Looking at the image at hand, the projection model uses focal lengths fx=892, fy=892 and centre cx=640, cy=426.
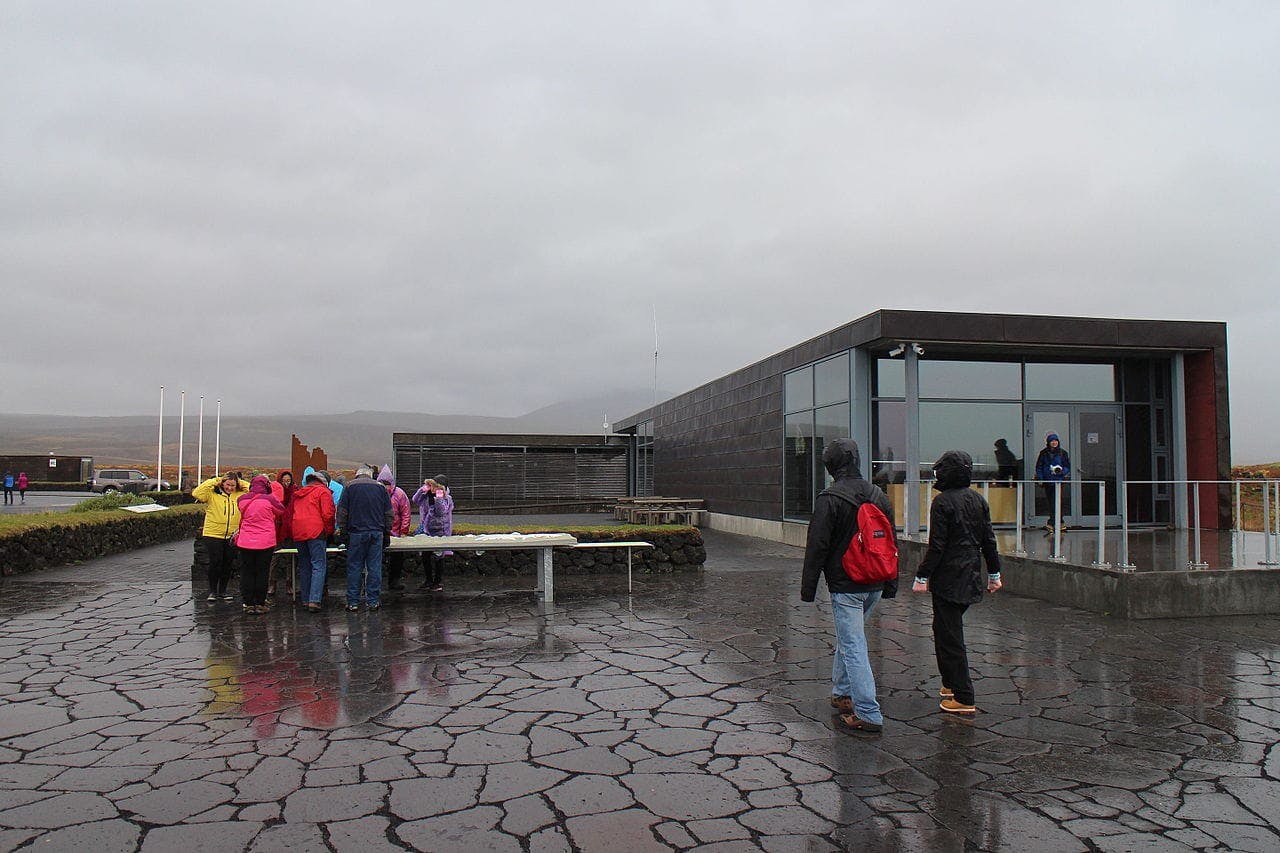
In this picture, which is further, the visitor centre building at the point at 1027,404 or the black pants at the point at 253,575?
the visitor centre building at the point at 1027,404

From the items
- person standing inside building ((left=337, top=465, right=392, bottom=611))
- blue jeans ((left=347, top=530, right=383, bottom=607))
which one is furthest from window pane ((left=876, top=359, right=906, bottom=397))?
blue jeans ((left=347, top=530, right=383, bottom=607))

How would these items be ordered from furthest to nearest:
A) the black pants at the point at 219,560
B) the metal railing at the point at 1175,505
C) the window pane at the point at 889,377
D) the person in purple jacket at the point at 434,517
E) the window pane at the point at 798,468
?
1. the window pane at the point at 798,468
2. the window pane at the point at 889,377
3. the person in purple jacket at the point at 434,517
4. the black pants at the point at 219,560
5. the metal railing at the point at 1175,505

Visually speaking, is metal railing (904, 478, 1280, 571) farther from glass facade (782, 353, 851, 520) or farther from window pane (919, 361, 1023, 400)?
glass facade (782, 353, 851, 520)

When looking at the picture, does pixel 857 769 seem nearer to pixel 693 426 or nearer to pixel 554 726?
pixel 554 726

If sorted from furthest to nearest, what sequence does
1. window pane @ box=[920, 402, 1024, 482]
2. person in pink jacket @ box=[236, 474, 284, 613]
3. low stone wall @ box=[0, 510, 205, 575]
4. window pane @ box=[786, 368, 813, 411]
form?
1. window pane @ box=[786, 368, 813, 411]
2. window pane @ box=[920, 402, 1024, 482]
3. low stone wall @ box=[0, 510, 205, 575]
4. person in pink jacket @ box=[236, 474, 284, 613]

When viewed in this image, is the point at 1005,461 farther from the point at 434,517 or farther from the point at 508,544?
the point at 434,517

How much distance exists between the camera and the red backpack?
520 centimetres

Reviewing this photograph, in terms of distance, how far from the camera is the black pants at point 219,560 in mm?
9695

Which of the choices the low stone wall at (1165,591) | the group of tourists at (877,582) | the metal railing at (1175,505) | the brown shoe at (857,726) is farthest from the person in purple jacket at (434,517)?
the low stone wall at (1165,591)

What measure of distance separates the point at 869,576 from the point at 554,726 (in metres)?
2.03

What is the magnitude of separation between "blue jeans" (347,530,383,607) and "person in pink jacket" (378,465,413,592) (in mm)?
681

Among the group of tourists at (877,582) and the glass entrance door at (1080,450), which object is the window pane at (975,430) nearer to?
the glass entrance door at (1080,450)

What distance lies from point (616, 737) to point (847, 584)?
160 centimetres

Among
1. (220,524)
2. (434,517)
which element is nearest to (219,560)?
(220,524)
